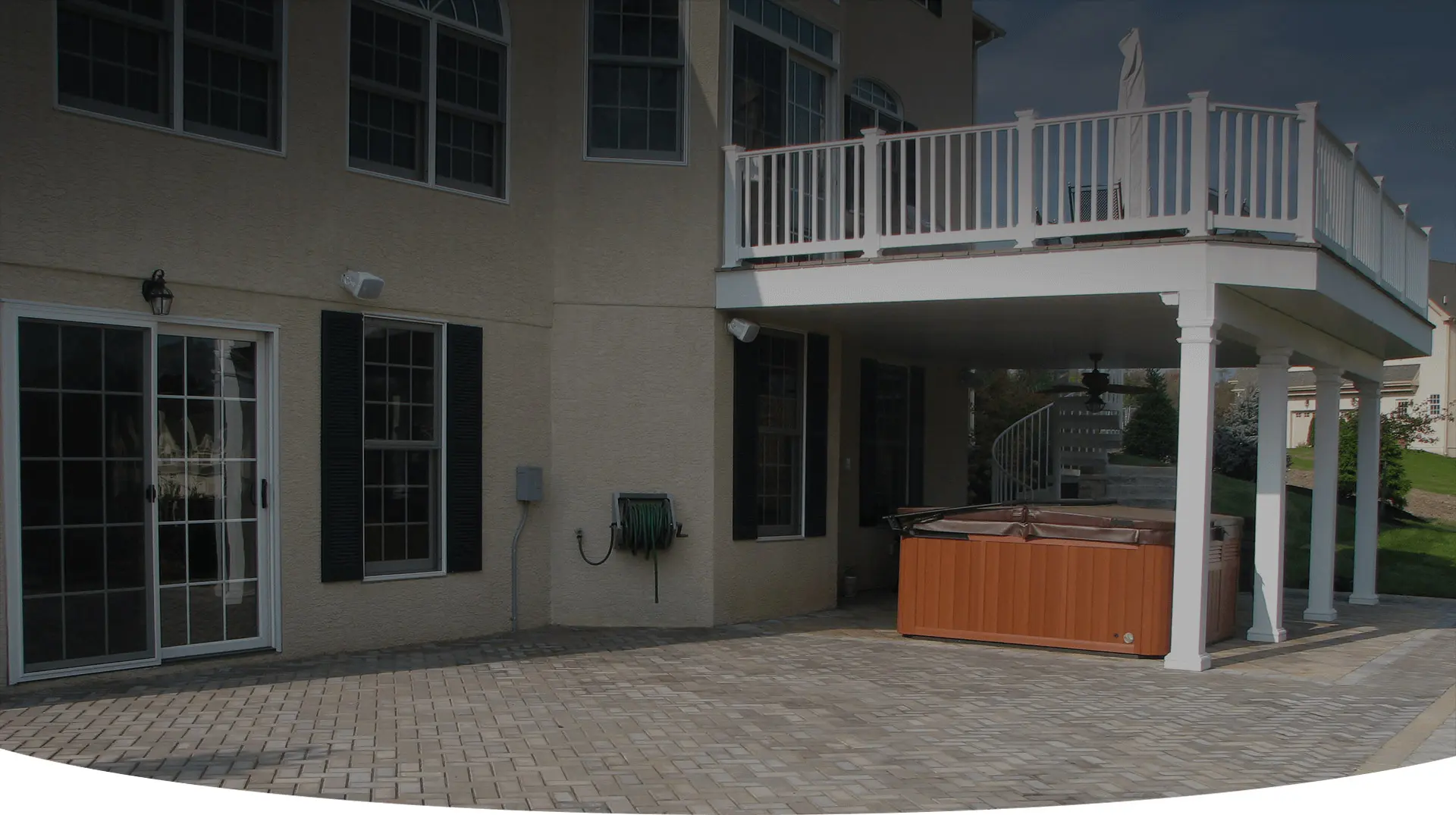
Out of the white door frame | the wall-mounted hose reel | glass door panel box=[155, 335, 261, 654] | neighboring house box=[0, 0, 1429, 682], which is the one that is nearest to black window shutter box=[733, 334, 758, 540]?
neighboring house box=[0, 0, 1429, 682]

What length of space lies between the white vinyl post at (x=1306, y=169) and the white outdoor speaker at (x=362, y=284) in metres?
6.62

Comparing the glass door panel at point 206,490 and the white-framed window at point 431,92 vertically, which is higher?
the white-framed window at point 431,92

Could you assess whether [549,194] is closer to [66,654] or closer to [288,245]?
[288,245]

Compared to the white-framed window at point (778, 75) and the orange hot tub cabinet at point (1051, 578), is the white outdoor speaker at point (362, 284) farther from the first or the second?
the orange hot tub cabinet at point (1051, 578)

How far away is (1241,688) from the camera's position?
807cm

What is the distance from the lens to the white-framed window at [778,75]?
1093 cm

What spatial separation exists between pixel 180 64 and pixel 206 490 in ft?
9.20

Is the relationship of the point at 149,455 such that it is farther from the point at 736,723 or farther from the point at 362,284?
the point at 736,723

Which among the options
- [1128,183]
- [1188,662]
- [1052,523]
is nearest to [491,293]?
[1052,523]

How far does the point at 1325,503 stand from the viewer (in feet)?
40.1

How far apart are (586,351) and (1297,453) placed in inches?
864

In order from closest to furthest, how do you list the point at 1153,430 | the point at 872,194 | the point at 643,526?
1. the point at 872,194
2. the point at 643,526
3. the point at 1153,430

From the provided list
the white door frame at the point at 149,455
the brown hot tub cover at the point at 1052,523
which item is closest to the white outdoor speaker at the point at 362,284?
the white door frame at the point at 149,455

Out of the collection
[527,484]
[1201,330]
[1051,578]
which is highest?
[1201,330]
